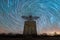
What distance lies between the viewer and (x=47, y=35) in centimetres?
462

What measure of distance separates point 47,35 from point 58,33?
387 millimetres

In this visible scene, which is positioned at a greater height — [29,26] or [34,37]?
[29,26]

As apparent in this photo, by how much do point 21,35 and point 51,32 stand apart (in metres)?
1.04

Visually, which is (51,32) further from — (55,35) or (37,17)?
(37,17)

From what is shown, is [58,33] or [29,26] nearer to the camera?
[58,33]

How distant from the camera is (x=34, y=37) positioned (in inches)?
181

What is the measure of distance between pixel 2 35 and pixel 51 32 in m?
1.70

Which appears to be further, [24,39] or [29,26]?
[29,26]

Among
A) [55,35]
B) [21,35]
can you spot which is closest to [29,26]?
[21,35]

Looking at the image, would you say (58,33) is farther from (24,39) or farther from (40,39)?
(24,39)

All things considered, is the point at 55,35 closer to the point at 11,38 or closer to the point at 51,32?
the point at 51,32

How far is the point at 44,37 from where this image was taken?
15.1 feet

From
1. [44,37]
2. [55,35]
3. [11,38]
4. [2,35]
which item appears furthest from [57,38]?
[2,35]

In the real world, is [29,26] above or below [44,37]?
above
